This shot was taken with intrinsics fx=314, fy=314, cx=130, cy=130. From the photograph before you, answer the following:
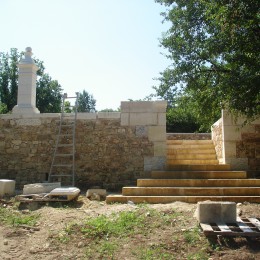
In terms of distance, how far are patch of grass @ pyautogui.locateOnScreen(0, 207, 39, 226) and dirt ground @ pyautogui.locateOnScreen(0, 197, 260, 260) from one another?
106 mm

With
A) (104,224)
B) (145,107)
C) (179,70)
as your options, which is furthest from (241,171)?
(104,224)

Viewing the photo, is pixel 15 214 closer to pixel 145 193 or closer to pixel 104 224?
pixel 104 224

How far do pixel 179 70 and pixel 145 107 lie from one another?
1823mm

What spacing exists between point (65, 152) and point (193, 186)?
3.34 meters

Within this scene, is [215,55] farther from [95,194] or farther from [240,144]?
[95,194]

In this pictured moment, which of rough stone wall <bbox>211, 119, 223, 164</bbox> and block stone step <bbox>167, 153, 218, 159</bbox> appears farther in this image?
block stone step <bbox>167, 153, 218, 159</bbox>

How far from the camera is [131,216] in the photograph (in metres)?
5.02

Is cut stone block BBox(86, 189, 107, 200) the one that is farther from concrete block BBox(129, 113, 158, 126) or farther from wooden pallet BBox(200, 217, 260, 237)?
wooden pallet BBox(200, 217, 260, 237)

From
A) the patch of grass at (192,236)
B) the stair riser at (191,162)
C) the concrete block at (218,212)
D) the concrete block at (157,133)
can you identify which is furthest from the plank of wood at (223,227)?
the stair riser at (191,162)

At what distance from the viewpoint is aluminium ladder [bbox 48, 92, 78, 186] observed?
7804mm

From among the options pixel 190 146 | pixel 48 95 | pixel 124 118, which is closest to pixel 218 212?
pixel 124 118

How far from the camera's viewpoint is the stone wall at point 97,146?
7.84 m

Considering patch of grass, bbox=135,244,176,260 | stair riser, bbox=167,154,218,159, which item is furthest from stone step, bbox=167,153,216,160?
patch of grass, bbox=135,244,176,260

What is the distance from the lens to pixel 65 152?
8.05 metres
